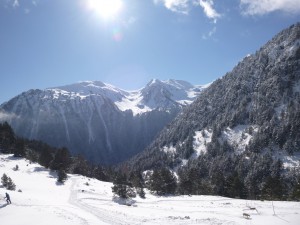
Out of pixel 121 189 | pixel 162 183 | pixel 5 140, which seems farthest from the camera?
pixel 5 140

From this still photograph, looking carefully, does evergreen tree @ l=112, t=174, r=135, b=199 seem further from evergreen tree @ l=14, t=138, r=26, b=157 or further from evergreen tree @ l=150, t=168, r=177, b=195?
evergreen tree @ l=14, t=138, r=26, b=157

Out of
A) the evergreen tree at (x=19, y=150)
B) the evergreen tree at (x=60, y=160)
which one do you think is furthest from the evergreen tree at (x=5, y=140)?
the evergreen tree at (x=60, y=160)

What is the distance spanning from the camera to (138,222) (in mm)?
39594

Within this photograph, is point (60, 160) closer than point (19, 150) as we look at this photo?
Yes

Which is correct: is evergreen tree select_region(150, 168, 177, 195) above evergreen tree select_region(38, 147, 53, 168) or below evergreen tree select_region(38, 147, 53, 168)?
below

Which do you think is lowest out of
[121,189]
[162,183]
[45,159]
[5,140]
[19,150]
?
[121,189]

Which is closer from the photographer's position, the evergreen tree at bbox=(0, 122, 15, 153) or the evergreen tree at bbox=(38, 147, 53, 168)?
the evergreen tree at bbox=(38, 147, 53, 168)

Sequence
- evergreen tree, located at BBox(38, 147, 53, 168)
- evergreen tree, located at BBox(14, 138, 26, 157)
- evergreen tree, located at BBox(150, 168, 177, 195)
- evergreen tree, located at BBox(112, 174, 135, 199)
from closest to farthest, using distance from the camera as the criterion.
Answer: evergreen tree, located at BBox(112, 174, 135, 199)
evergreen tree, located at BBox(150, 168, 177, 195)
evergreen tree, located at BBox(38, 147, 53, 168)
evergreen tree, located at BBox(14, 138, 26, 157)

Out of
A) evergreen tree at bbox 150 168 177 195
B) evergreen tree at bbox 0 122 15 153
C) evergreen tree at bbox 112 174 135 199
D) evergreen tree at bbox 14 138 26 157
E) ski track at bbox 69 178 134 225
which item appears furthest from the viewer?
evergreen tree at bbox 0 122 15 153

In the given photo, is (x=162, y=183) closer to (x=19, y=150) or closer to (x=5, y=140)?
(x=19, y=150)

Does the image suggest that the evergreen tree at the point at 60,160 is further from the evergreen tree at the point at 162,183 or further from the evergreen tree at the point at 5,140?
the evergreen tree at the point at 5,140

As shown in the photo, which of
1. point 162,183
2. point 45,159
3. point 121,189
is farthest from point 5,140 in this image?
point 121,189

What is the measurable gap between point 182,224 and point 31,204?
73.9 feet

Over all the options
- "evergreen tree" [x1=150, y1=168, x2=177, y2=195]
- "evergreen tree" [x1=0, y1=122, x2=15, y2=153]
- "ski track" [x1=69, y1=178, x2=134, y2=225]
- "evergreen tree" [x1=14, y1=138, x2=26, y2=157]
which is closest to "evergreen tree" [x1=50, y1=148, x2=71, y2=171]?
"evergreen tree" [x1=14, y1=138, x2=26, y2=157]
